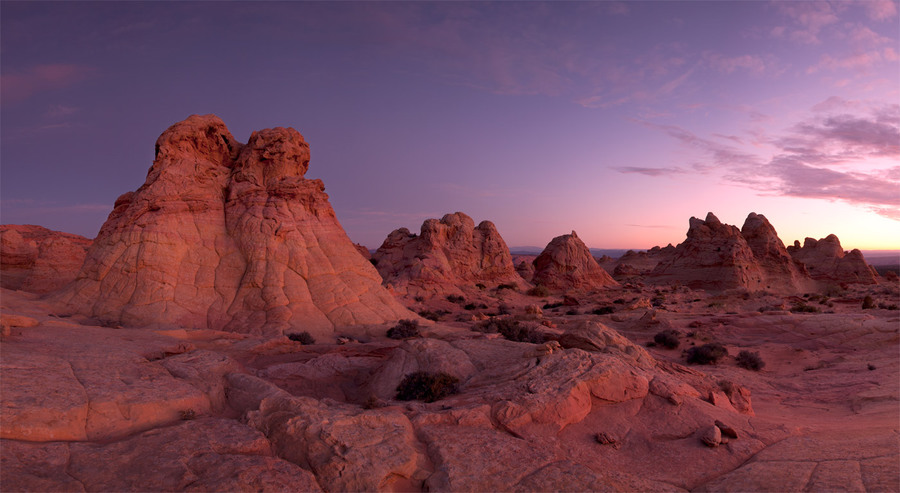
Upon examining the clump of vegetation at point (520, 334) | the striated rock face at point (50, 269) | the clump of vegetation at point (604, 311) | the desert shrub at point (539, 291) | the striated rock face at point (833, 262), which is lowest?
the clump of vegetation at point (604, 311)

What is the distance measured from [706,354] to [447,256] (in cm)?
2447

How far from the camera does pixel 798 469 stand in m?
5.75

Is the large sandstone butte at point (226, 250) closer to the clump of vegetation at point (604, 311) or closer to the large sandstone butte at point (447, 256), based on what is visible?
the large sandstone butte at point (447, 256)

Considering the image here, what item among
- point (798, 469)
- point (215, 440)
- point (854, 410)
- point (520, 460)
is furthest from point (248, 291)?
point (854, 410)

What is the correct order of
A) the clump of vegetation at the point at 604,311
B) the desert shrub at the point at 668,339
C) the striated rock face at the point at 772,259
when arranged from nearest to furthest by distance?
the desert shrub at the point at 668,339 < the clump of vegetation at the point at 604,311 < the striated rock face at the point at 772,259

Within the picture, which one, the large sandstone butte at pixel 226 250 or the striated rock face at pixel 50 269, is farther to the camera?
the striated rock face at pixel 50 269

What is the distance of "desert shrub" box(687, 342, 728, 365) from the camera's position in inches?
601

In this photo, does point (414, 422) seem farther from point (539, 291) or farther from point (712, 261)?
point (712, 261)

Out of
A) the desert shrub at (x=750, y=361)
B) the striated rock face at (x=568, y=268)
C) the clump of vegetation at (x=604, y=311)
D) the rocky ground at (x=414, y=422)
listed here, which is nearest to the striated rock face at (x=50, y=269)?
the rocky ground at (x=414, y=422)

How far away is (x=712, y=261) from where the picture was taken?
136 ft

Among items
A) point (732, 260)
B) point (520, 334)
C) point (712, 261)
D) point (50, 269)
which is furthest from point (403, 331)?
point (712, 261)

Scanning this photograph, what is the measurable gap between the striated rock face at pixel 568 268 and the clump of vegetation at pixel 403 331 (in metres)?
25.6

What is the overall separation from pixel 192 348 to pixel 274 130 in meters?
13.1

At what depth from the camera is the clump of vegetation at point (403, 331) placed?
675 inches
